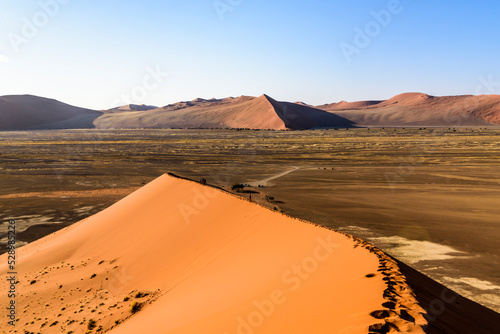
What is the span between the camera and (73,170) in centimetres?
3731

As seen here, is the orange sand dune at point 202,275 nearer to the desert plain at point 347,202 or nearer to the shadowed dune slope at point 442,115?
the desert plain at point 347,202

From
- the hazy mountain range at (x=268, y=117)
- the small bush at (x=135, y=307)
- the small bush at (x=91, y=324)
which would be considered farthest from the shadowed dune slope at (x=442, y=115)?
the small bush at (x=91, y=324)

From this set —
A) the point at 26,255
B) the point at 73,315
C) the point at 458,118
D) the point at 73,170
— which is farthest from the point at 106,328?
the point at 458,118

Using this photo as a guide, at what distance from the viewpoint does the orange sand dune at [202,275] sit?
541cm

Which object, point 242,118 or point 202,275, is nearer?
point 202,275

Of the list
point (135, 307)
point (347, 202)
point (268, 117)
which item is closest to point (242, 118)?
point (268, 117)

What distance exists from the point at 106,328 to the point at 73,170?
33.2 m

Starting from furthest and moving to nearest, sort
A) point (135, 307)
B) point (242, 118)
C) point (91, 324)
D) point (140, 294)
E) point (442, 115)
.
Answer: point (442, 115) < point (242, 118) < point (140, 294) < point (135, 307) < point (91, 324)

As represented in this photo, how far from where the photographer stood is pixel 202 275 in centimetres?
877

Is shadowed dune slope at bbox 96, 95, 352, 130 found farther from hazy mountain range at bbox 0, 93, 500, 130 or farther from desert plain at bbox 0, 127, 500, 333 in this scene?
desert plain at bbox 0, 127, 500, 333

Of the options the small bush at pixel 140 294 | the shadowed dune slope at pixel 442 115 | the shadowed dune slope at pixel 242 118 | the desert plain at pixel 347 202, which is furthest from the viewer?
the shadowed dune slope at pixel 442 115

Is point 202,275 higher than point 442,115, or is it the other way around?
point 442,115

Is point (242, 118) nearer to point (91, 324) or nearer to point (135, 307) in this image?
point (135, 307)

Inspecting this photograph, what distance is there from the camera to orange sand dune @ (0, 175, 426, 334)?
541 cm
